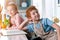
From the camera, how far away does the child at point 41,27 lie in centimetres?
140

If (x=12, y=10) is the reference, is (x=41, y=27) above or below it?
below

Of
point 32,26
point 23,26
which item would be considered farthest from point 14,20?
point 32,26

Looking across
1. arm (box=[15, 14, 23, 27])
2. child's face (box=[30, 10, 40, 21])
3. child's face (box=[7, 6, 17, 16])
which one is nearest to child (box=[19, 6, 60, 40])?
child's face (box=[30, 10, 40, 21])

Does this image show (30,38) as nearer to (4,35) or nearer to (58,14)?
(4,35)

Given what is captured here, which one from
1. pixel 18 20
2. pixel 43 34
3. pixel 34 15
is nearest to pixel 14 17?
pixel 18 20

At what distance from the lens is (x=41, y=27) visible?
4.75 feet

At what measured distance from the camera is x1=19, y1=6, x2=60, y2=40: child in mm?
1403

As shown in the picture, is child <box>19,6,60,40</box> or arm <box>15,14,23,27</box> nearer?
child <box>19,6,60,40</box>

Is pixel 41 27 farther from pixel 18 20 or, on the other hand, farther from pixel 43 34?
pixel 18 20

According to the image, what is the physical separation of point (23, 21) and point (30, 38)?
29cm

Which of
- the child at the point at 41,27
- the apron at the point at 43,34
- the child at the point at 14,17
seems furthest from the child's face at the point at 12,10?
the apron at the point at 43,34

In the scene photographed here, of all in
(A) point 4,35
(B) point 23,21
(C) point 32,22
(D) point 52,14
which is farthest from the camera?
(D) point 52,14

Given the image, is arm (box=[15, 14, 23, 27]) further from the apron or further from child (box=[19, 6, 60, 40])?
the apron

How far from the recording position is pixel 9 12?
1735 mm
